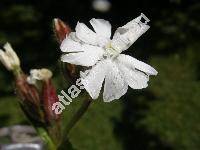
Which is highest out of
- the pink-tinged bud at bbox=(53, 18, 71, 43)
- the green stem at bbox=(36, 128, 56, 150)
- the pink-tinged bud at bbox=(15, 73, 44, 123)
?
the pink-tinged bud at bbox=(53, 18, 71, 43)

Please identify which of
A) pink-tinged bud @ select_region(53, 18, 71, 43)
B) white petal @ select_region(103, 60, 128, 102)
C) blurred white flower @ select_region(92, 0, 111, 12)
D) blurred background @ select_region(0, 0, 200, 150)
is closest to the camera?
white petal @ select_region(103, 60, 128, 102)

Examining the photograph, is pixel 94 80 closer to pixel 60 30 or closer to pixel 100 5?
pixel 60 30

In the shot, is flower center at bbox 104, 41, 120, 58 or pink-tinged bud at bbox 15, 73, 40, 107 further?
pink-tinged bud at bbox 15, 73, 40, 107

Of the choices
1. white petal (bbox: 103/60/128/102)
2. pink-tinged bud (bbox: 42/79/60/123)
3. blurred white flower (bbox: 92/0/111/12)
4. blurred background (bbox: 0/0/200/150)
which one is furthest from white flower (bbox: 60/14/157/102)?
blurred white flower (bbox: 92/0/111/12)

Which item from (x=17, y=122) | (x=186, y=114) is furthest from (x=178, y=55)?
(x=17, y=122)

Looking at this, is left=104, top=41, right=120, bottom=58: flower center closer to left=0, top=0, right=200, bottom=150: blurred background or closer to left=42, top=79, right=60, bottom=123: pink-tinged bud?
left=42, top=79, right=60, bottom=123: pink-tinged bud

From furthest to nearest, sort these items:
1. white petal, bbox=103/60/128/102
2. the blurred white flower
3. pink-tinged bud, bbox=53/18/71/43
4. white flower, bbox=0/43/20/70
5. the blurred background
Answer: the blurred white flower
the blurred background
white flower, bbox=0/43/20/70
pink-tinged bud, bbox=53/18/71/43
white petal, bbox=103/60/128/102

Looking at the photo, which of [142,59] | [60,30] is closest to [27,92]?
[60,30]

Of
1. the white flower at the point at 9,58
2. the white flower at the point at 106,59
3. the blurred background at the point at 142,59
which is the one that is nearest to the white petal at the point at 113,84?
the white flower at the point at 106,59

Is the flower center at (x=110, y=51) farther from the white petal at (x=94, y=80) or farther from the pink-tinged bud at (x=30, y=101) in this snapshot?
the pink-tinged bud at (x=30, y=101)
